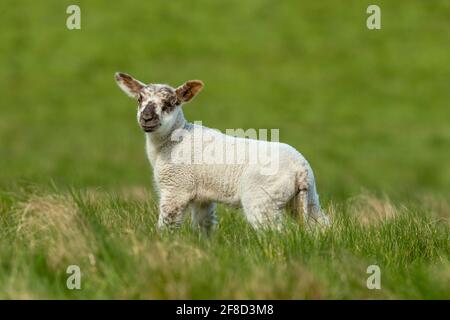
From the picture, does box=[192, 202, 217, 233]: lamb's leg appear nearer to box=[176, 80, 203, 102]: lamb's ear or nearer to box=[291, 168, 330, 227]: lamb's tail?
box=[291, 168, 330, 227]: lamb's tail

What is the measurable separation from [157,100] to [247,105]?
2227cm

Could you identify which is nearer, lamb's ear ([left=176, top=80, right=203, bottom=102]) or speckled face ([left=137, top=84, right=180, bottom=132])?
speckled face ([left=137, top=84, right=180, bottom=132])

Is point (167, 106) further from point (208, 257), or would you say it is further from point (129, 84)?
point (208, 257)

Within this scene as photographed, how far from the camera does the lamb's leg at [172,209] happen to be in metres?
8.80

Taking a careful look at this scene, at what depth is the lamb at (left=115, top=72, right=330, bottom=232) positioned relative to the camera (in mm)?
8633

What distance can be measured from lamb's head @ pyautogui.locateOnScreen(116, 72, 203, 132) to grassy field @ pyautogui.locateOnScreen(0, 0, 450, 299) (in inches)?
36.3

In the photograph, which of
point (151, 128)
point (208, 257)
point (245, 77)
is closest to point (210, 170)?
point (151, 128)

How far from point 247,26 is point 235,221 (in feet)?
89.5

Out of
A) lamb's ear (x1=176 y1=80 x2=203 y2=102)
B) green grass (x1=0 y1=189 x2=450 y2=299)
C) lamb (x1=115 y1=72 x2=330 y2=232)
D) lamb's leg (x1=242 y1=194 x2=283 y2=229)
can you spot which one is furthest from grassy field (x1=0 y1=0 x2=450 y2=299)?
lamb's ear (x1=176 y1=80 x2=203 y2=102)

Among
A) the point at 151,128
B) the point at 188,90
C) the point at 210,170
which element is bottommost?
the point at 210,170

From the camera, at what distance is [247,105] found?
31125mm

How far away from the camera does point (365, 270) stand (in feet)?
23.9
